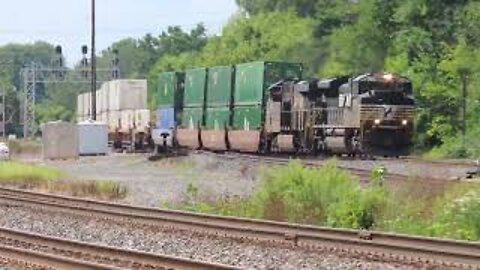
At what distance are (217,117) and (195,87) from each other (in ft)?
13.3

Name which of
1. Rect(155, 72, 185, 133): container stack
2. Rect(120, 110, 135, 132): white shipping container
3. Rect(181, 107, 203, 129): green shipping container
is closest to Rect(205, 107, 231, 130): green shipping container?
Rect(181, 107, 203, 129): green shipping container

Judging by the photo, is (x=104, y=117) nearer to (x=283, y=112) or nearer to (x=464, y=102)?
(x=464, y=102)

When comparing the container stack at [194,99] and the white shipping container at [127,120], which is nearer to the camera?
the container stack at [194,99]

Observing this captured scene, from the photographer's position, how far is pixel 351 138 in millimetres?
33094

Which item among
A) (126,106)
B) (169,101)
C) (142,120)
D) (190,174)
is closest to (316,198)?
(190,174)

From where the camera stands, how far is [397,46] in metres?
52.5

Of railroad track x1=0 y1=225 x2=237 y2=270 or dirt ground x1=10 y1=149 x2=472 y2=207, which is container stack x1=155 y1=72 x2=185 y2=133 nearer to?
dirt ground x1=10 y1=149 x2=472 y2=207

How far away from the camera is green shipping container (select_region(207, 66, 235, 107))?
41.8m

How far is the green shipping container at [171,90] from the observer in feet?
158

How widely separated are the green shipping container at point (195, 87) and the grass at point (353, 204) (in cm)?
2342

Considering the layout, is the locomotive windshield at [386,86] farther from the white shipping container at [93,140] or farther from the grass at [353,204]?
the white shipping container at [93,140]

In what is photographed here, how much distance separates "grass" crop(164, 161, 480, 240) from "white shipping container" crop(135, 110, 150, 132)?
3437cm

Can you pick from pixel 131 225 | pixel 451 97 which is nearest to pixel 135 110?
pixel 451 97

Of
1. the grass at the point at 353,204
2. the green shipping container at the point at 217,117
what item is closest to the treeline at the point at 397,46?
the green shipping container at the point at 217,117
